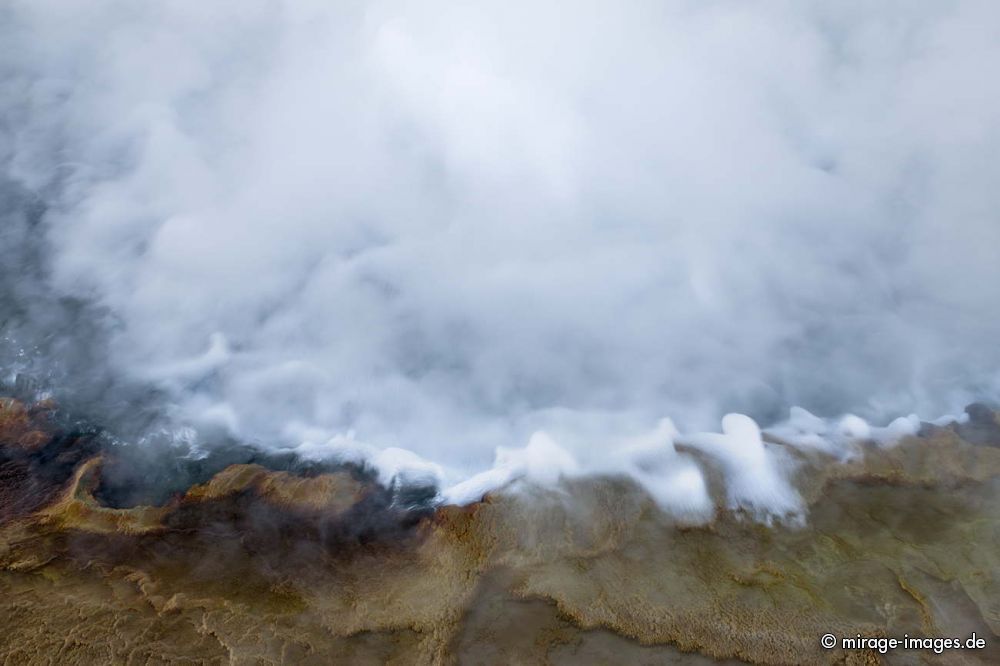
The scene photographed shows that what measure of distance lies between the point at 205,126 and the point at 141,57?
2.21 m

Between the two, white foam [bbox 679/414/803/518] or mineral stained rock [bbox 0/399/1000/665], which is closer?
mineral stained rock [bbox 0/399/1000/665]

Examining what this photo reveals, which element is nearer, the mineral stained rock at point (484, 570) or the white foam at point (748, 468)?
the mineral stained rock at point (484, 570)

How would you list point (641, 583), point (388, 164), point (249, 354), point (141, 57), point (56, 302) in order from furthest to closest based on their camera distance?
point (141, 57)
point (388, 164)
point (56, 302)
point (249, 354)
point (641, 583)

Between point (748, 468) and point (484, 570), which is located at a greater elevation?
point (748, 468)

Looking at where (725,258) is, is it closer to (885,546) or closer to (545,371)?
(545,371)

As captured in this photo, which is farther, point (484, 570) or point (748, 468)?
point (748, 468)

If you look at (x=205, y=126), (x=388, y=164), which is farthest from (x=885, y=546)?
(x=205, y=126)

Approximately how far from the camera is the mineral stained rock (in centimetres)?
359

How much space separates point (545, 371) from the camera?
557 centimetres

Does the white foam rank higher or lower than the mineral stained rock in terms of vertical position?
higher

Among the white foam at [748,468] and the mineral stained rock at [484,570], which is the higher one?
the white foam at [748,468]

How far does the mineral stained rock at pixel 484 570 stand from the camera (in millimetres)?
3588

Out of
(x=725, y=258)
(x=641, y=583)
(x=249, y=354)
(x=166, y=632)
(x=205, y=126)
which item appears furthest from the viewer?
(x=205, y=126)

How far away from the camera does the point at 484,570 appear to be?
3.98 meters
